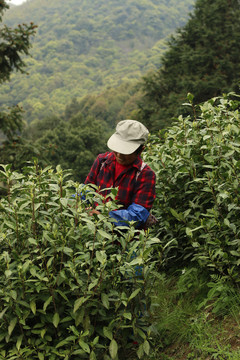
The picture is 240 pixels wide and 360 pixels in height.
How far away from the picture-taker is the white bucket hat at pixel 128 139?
9.15 feet

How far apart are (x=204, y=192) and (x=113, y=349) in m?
1.59

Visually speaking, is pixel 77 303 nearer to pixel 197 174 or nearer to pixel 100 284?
pixel 100 284

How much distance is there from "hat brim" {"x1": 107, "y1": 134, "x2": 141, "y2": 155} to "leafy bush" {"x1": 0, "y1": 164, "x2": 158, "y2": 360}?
400 mm

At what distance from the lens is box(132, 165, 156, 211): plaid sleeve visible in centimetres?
288

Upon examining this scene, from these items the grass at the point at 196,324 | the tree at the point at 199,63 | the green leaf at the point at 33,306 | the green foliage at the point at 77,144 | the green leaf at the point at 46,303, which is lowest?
the green foliage at the point at 77,144

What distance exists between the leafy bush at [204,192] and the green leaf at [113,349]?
2.36ft

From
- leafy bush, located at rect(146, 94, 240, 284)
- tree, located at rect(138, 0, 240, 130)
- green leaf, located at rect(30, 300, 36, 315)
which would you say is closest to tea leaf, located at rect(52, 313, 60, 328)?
green leaf, located at rect(30, 300, 36, 315)

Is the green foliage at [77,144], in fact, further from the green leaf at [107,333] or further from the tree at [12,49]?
the green leaf at [107,333]

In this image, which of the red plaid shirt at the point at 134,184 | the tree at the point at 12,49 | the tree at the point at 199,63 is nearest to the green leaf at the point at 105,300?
the red plaid shirt at the point at 134,184

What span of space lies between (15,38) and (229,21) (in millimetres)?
14752

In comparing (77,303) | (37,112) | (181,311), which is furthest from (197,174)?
(37,112)

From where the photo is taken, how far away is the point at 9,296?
225 cm

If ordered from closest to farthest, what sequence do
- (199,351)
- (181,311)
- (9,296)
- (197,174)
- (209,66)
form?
(9,296) < (199,351) < (181,311) < (197,174) < (209,66)

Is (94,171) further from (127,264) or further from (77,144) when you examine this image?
(77,144)
